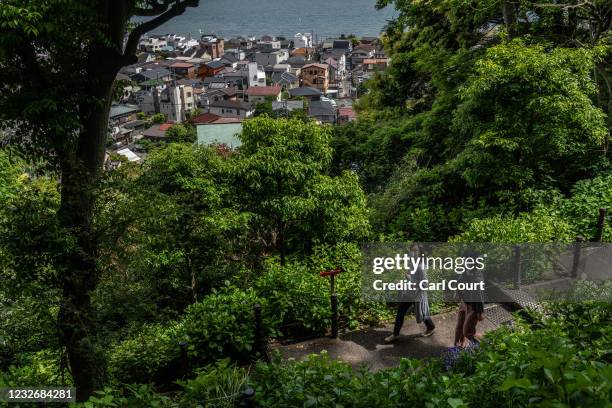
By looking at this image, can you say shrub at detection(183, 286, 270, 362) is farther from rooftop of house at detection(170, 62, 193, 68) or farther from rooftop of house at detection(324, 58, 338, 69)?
rooftop of house at detection(170, 62, 193, 68)

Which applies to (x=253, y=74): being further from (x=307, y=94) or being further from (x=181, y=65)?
(x=181, y=65)

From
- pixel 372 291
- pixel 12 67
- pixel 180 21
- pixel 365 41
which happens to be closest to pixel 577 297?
pixel 372 291

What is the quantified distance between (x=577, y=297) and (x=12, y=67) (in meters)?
6.89

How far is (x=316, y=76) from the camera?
8562 centimetres

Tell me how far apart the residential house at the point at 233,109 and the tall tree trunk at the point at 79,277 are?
63.4m

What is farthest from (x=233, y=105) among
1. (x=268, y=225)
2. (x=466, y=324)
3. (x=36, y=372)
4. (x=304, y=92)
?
(x=466, y=324)

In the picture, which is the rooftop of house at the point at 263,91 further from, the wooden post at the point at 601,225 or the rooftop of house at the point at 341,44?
the wooden post at the point at 601,225

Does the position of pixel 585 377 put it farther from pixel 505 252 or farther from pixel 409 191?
pixel 409 191

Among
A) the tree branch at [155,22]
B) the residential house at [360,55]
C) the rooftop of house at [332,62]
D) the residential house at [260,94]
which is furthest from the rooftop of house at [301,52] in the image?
the tree branch at [155,22]

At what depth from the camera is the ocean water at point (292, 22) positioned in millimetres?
146375

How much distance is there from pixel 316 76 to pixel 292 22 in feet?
294

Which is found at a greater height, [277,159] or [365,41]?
[365,41]

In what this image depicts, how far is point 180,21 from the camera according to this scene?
7864 inches

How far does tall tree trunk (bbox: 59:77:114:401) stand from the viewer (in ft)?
16.4
